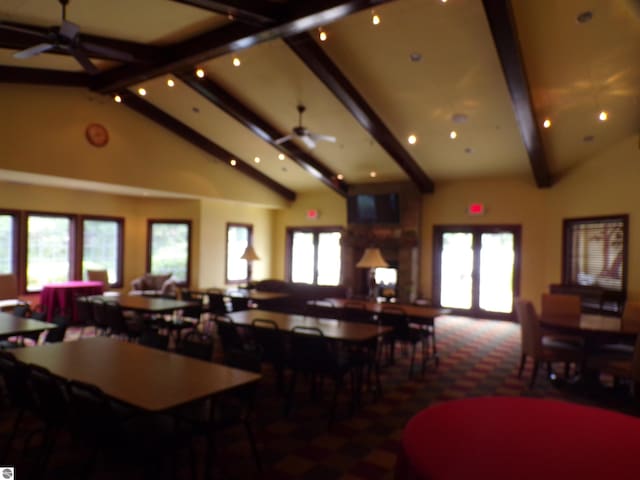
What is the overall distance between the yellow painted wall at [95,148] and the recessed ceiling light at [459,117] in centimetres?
569

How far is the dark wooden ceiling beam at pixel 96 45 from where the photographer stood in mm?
4950

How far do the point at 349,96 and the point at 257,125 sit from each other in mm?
2401

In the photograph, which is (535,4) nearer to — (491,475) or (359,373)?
(359,373)

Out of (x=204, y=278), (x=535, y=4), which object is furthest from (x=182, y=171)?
(x=535, y=4)

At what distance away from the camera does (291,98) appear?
25.2 feet

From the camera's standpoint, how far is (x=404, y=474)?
4.45 feet

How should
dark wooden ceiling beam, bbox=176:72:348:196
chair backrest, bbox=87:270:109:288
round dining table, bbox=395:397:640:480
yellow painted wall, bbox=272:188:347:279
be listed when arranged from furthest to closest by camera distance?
1. yellow painted wall, bbox=272:188:347:279
2. chair backrest, bbox=87:270:109:288
3. dark wooden ceiling beam, bbox=176:72:348:196
4. round dining table, bbox=395:397:640:480

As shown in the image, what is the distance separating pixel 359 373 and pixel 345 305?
198 centimetres

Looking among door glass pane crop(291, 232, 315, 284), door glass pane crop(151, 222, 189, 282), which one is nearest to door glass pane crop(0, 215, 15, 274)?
door glass pane crop(151, 222, 189, 282)

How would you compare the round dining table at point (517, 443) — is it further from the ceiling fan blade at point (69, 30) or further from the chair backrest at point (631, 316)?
the ceiling fan blade at point (69, 30)

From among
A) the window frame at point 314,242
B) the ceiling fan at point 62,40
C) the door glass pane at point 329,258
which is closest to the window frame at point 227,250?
the window frame at point 314,242

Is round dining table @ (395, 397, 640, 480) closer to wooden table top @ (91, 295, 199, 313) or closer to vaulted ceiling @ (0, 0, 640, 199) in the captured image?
vaulted ceiling @ (0, 0, 640, 199)

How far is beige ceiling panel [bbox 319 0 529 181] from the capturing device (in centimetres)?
528

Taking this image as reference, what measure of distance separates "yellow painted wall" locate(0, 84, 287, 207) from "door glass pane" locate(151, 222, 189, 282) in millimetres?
1438
